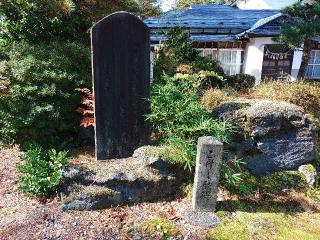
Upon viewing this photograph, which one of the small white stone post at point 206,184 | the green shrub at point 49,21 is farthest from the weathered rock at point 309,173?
the green shrub at point 49,21

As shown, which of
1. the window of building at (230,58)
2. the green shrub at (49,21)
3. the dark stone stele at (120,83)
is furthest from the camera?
the window of building at (230,58)

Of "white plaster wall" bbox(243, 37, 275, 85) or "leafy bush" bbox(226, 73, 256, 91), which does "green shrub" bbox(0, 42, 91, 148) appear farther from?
"white plaster wall" bbox(243, 37, 275, 85)

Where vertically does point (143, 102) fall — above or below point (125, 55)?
below

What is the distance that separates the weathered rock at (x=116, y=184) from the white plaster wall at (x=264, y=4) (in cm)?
1628

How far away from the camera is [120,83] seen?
4.96 metres

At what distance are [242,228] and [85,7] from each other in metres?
4.71

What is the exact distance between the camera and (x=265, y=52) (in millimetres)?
14352

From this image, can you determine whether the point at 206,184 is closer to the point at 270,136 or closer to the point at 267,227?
the point at 267,227

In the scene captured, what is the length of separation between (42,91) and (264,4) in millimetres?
17007

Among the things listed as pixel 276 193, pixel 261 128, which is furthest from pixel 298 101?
pixel 276 193

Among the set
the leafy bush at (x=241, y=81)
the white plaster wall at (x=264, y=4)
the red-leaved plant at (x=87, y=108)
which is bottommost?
the leafy bush at (x=241, y=81)

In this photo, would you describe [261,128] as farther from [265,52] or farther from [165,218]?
[265,52]

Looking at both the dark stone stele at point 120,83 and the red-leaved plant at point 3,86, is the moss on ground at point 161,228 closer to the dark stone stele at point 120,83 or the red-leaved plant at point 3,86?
the dark stone stele at point 120,83

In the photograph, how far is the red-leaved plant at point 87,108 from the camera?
5121 millimetres
